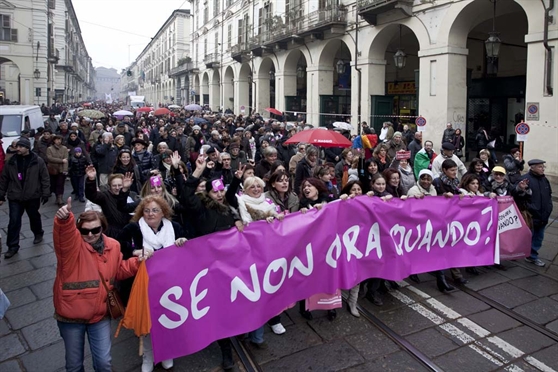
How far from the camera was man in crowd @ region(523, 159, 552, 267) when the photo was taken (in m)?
6.32

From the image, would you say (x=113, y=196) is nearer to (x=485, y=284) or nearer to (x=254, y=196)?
(x=254, y=196)

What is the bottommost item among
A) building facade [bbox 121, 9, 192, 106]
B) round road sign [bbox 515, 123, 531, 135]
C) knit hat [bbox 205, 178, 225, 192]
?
knit hat [bbox 205, 178, 225, 192]

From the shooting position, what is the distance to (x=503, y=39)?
18531 mm

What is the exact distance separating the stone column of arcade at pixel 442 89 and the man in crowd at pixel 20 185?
13.8 metres

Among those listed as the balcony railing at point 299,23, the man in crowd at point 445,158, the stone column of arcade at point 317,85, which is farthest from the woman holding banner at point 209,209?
the stone column of arcade at point 317,85

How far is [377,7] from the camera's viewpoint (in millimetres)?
16906

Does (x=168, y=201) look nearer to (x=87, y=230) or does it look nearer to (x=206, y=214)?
(x=206, y=214)

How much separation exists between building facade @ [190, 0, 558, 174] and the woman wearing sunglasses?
42.7ft

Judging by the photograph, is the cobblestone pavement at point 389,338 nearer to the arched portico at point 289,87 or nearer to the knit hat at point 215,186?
the knit hat at point 215,186

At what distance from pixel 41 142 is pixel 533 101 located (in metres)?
13.6

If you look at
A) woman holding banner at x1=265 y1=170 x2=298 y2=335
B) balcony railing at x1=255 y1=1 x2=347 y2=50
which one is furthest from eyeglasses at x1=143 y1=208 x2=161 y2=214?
balcony railing at x1=255 y1=1 x2=347 y2=50

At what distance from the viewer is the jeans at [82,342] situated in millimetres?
3146

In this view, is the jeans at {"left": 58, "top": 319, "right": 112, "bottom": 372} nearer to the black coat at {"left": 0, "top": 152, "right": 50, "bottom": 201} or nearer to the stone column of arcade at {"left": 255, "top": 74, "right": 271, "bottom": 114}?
the black coat at {"left": 0, "top": 152, "right": 50, "bottom": 201}

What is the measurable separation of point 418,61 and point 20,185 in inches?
825
